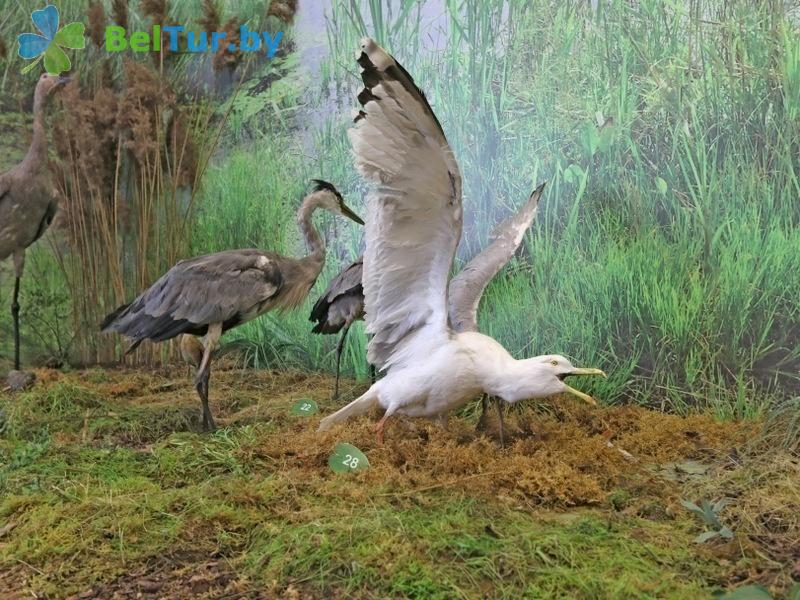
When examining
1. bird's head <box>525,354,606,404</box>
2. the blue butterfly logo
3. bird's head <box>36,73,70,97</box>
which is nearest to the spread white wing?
bird's head <box>525,354,606,404</box>

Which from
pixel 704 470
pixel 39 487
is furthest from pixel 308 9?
pixel 704 470

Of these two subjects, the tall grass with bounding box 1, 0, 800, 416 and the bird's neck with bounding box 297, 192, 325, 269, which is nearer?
the tall grass with bounding box 1, 0, 800, 416

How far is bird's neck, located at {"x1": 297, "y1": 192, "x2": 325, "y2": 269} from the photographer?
3.60 metres

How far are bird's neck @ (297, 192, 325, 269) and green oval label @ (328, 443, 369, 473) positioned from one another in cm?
131

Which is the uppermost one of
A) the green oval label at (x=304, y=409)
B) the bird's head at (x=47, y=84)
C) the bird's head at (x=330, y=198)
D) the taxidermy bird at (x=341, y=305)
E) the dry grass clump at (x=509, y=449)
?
the bird's head at (x=47, y=84)

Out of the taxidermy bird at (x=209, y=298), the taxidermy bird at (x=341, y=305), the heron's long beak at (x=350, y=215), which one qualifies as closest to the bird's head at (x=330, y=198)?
the heron's long beak at (x=350, y=215)

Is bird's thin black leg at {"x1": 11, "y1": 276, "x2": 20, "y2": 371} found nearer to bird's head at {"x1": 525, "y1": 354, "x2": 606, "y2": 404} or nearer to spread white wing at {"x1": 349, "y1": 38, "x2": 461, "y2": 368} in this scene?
spread white wing at {"x1": 349, "y1": 38, "x2": 461, "y2": 368}

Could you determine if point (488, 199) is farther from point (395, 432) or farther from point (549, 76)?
point (395, 432)

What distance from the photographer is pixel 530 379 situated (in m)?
2.65

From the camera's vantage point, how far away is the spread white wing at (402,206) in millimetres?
2270

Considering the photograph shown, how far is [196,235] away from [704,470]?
3.23m

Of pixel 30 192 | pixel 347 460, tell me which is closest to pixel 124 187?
pixel 30 192

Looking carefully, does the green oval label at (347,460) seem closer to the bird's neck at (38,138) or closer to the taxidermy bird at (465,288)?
the taxidermy bird at (465,288)

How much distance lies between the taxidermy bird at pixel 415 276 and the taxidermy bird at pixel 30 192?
2.58 meters
